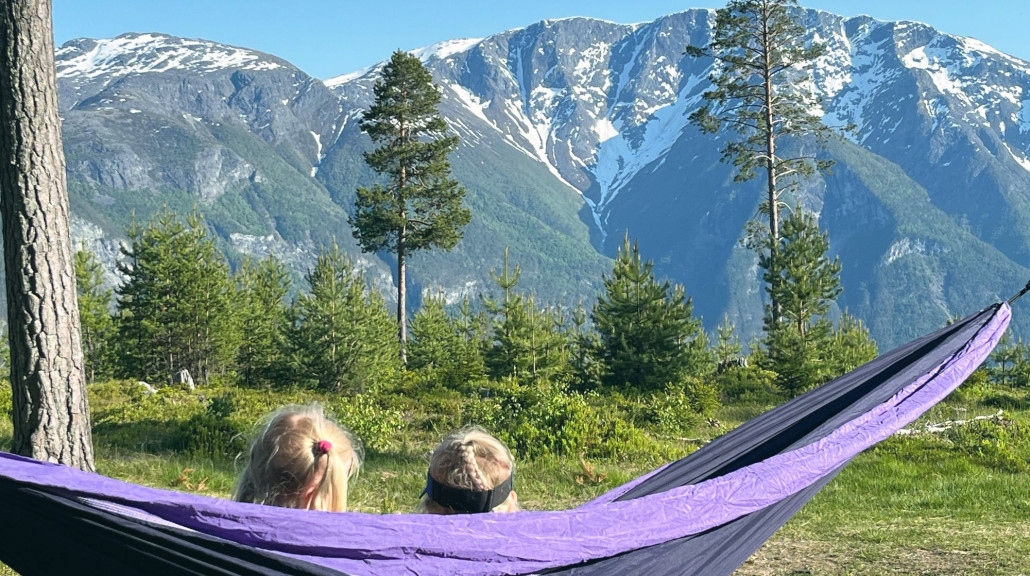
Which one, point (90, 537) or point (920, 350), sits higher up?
point (920, 350)

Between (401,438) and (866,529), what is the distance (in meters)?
7.77

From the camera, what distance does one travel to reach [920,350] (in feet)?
18.5

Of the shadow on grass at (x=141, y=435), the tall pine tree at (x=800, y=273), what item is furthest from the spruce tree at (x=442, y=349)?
the shadow on grass at (x=141, y=435)

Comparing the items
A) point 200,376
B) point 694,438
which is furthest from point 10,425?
point 200,376

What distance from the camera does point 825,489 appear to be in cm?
915

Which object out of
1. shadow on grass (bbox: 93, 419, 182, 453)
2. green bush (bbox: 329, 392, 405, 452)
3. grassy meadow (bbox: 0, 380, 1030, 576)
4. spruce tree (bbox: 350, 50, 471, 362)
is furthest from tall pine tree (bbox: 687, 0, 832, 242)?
shadow on grass (bbox: 93, 419, 182, 453)

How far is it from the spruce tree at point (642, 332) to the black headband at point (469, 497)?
666 inches

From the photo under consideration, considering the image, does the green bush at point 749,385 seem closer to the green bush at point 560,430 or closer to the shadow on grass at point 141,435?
the green bush at point 560,430

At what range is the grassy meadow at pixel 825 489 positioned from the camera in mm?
6254

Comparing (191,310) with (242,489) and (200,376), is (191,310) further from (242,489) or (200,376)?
(242,489)

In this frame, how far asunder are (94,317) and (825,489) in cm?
3416

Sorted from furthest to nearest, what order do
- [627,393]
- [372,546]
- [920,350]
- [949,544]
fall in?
[627,393] → [949,544] → [920,350] → [372,546]

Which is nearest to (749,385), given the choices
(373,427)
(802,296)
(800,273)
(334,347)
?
(802,296)

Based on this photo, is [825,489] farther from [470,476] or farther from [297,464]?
[297,464]
